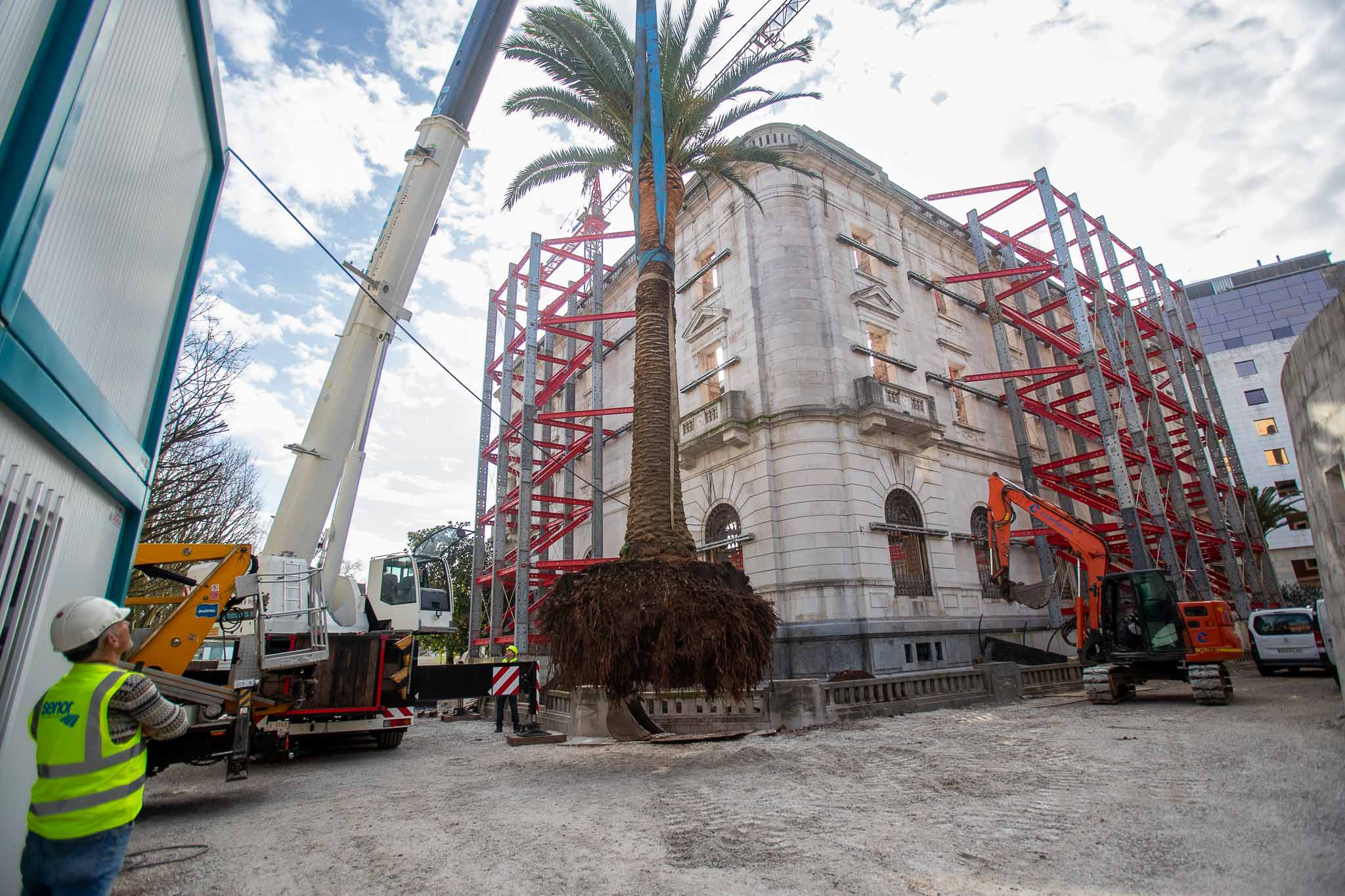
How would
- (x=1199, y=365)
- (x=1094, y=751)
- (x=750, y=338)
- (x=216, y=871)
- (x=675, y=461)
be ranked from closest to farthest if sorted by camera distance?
(x=216, y=871) → (x=1094, y=751) → (x=675, y=461) → (x=750, y=338) → (x=1199, y=365)

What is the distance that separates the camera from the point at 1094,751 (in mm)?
7547

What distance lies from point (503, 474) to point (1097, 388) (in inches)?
802

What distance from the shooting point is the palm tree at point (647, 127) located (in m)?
10.2

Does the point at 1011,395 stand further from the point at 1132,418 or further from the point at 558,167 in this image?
the point at 558,167

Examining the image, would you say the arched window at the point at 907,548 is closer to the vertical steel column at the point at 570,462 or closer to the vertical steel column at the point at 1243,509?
the vertical steel column at the point at 570,462

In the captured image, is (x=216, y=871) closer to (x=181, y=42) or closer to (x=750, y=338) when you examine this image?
(x=181, y=42)

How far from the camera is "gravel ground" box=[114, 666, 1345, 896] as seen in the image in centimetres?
409

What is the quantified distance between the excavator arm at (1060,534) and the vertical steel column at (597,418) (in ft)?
35.9

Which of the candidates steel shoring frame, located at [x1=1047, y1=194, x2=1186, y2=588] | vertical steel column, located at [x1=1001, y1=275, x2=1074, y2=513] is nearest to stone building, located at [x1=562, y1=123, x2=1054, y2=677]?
vertical steel column, located at [x1=1001, y1=275, x2=1074, y2=513]

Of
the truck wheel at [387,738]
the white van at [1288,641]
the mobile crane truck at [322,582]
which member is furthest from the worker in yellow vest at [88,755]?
the white van at [1288,641]

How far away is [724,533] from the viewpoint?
1955 centimetres

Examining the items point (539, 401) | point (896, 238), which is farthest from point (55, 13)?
point (896, 238)

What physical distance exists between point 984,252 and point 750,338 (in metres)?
11.5

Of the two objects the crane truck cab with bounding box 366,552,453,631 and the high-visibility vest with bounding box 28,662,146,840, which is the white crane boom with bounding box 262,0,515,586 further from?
the high-visibility vest with bounding box 28,662,146,840
